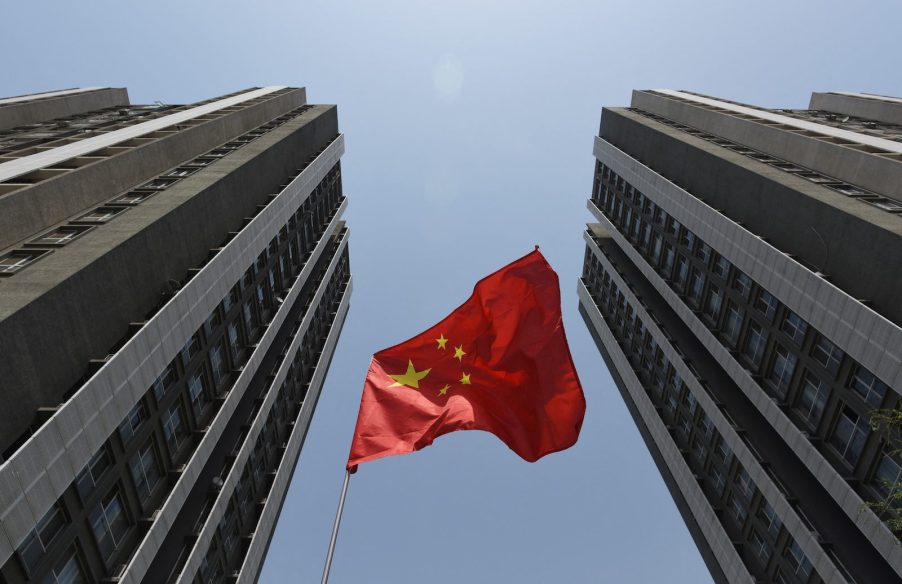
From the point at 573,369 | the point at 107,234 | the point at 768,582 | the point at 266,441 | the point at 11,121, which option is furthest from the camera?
the point at 11,121

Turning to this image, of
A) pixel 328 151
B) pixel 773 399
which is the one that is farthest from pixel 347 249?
pixel 773 399

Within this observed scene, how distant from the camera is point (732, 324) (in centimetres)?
3803

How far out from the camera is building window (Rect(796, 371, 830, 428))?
28.8 meters

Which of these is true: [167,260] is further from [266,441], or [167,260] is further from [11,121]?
[11,121]

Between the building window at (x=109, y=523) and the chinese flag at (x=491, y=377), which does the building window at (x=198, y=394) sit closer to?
the building window at (x=109, y=523)

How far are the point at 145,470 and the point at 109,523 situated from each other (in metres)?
2.97

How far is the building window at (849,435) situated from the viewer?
1027 inches

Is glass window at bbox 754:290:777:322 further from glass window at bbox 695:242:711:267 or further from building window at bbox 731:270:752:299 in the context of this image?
glass window at bbox 695:242:711:267

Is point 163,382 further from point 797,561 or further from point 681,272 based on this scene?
point 681,272

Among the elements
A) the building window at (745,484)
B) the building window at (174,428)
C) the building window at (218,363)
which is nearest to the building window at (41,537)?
the building window at (174,428)

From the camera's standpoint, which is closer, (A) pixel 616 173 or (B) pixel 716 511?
(B) pixel 716 511

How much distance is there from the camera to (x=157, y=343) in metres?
24.0

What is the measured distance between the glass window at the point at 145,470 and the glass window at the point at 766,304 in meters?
33.3

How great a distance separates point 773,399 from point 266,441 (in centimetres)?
3402
